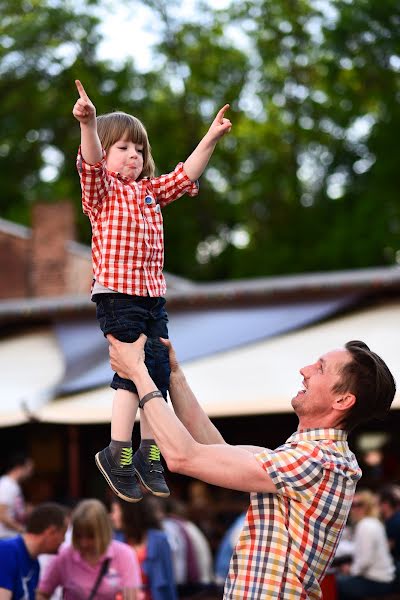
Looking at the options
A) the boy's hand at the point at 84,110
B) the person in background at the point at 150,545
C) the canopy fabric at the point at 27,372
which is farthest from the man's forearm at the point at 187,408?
the canopy fabric at the point at 27,372

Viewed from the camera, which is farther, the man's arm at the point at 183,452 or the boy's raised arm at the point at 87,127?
the man's arm at the point at 183,452

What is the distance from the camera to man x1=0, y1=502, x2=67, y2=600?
18.4 ft

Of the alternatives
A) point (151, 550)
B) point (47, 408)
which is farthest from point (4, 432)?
point (151, 550)

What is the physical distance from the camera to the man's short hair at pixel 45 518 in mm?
5926

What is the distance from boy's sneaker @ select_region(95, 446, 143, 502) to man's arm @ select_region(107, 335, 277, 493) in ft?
0.52

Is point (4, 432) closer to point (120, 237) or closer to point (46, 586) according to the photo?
point (46, 586)

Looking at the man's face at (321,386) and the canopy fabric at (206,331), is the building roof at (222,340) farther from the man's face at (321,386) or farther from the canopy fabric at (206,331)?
the man's face at (321,386)

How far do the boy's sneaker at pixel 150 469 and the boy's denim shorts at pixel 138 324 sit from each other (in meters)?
0.22

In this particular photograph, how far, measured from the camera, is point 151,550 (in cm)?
728

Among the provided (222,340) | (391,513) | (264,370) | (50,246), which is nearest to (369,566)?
(391,513)

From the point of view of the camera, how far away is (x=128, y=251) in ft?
11.8

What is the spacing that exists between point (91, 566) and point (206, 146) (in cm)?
342

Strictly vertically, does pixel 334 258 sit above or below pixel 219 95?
below

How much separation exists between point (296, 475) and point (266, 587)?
37 centimetres
